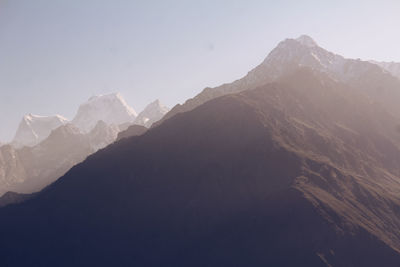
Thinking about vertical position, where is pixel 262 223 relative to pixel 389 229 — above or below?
above

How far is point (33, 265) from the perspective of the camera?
19675cm

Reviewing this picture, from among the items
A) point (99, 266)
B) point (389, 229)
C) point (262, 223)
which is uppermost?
point (99, 266)

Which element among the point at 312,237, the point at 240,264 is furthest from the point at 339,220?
the point at 240,264

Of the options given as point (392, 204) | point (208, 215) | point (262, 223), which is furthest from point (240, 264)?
point (392, 204)

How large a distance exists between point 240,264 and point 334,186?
58498mm

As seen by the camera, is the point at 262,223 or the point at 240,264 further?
the point at 262,223

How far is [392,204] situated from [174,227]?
85.1 m

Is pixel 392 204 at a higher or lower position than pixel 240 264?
lower

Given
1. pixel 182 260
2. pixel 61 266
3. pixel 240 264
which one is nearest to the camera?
pixel 240 264

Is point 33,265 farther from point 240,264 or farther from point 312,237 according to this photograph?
point 312,237

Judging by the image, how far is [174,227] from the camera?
19338 cm

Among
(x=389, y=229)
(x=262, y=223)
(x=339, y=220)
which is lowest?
(x=389, y=229)

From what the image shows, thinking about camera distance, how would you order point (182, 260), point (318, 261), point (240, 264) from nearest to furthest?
point (318, 261) < point (240, 264) < point (182, 260)

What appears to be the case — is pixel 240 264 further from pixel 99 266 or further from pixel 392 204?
pixel 392 204
